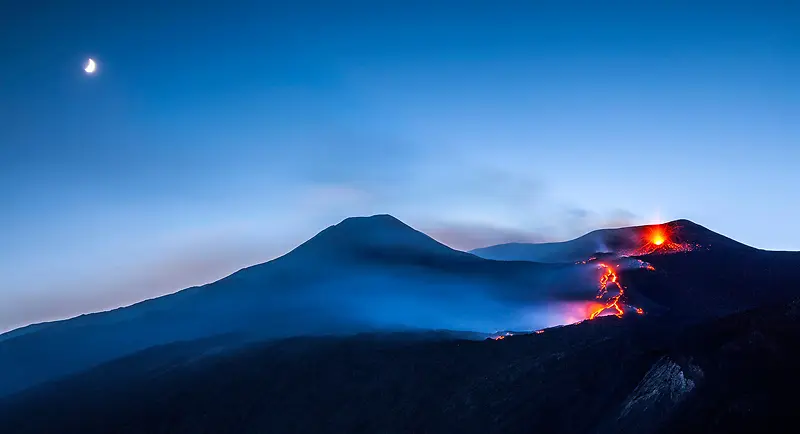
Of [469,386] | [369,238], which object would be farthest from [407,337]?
[369,238]

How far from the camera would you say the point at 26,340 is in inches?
4599

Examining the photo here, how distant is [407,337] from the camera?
54.3 metres

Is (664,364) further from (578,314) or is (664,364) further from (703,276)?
(703,276)

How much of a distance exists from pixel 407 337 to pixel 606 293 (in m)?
26.0

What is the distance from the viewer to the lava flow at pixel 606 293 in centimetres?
5734

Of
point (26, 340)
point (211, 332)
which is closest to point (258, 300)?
point (211, 332)

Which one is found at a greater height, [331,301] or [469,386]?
[331,301]

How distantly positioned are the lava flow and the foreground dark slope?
31.3ft

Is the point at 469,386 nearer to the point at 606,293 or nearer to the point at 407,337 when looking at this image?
the point at 407,337

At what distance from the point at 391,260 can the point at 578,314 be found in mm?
43696

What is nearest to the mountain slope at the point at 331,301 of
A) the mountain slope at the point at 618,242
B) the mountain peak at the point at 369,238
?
the mountain peak at the point at 369,238

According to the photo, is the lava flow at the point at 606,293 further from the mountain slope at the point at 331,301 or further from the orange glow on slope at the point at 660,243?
the orange glow on slope at the point at 660,243

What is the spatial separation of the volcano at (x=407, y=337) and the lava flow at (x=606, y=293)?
44 centimetres

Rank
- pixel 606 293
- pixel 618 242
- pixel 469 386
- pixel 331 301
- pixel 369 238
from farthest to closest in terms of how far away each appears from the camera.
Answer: pixel 369 238, pixel 618 242, pixel 331 301, pixel 606 293, pixel 469 386
